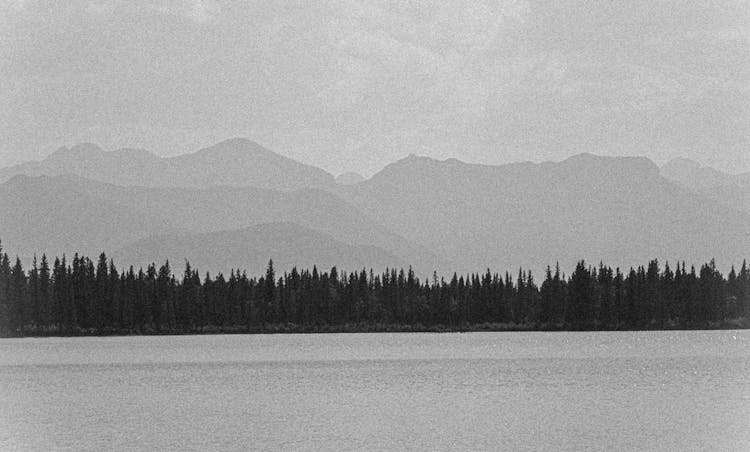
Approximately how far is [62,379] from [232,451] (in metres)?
48.4

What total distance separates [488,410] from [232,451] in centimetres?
1818

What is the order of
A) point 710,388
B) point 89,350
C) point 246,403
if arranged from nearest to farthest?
point 246,403 < point 710,388 < point 89,350

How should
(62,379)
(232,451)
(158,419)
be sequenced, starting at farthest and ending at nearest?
(62,379) < (158,419) < (232,451)

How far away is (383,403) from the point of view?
68.2 m

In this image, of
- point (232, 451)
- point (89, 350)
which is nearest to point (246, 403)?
point (232, 451)

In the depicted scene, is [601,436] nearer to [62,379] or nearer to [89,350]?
[62,379]

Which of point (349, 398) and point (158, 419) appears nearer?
point (158, 419)

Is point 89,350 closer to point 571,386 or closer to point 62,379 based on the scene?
point 62,379

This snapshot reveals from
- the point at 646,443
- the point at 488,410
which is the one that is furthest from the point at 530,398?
the point at 646,443

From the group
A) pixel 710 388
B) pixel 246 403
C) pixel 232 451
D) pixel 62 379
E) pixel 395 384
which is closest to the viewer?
pixel 232 451

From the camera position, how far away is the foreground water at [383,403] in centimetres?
5278

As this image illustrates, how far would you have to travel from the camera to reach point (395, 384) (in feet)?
269

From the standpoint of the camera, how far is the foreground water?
173 ft

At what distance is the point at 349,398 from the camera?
2830 inches
